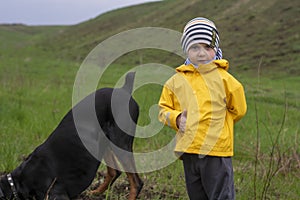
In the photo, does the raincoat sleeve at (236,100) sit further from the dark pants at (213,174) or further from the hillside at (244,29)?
the hillside at (244,29)

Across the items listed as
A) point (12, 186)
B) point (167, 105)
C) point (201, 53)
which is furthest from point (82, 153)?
point (201, 53)

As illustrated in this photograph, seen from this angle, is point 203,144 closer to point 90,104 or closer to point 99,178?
point 90,104

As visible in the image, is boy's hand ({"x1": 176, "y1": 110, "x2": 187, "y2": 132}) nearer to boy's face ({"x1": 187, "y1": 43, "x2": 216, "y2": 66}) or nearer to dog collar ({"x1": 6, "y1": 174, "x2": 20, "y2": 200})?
boy's face ({"x1": 187, "y1": 43, "x2": 216, "y2": 66})

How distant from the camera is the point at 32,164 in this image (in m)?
3.56

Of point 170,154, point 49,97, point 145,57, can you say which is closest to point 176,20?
point 145,57

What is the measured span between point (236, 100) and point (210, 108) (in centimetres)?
18

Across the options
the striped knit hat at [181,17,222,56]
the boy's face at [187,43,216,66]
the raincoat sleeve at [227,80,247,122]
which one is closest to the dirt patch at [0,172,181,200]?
the raincoat sleeve at [227,80,247,122]

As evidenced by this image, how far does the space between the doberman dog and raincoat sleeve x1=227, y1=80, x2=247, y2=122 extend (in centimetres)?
118

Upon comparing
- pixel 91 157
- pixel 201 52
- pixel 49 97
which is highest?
pixel 201 52

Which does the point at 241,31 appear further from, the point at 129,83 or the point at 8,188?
the point at 8,188

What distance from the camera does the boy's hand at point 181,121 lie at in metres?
3.06

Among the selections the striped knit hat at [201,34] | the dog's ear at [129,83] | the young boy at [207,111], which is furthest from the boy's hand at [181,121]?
the dog's ear at [129,83]

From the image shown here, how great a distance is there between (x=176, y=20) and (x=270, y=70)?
1160 centimetres

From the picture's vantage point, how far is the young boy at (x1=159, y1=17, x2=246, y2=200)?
305 cm
